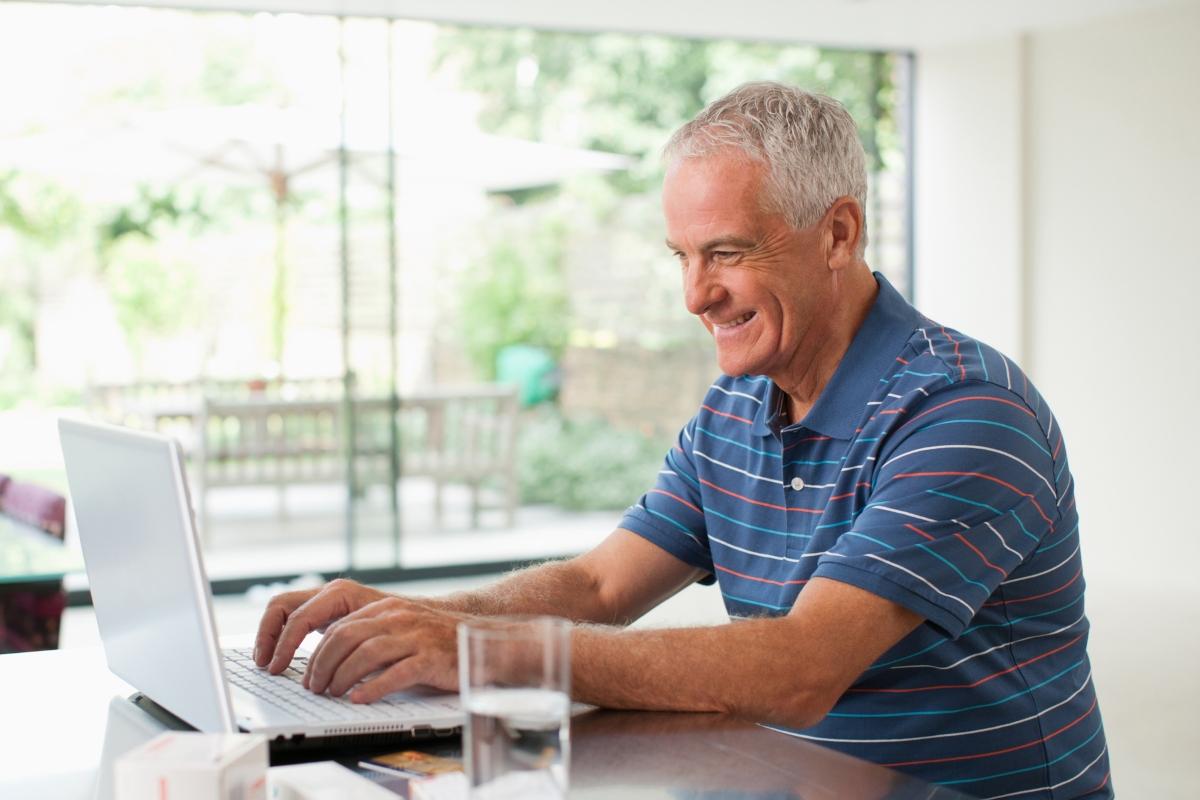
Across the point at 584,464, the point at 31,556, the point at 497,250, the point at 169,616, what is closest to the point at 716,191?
the point at 169,616

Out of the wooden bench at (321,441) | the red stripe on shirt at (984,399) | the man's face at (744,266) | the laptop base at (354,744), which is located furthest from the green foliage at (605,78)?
the laptop base at (354,744)

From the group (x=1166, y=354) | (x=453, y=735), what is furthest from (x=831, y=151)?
(x=1166, y=354)

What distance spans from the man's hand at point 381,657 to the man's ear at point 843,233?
0.71m

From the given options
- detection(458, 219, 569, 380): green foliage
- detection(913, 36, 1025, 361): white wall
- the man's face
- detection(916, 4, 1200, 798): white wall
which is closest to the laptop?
the man's face

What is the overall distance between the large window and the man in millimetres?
4244

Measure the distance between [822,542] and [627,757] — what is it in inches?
18.7

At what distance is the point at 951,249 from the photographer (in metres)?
6.74

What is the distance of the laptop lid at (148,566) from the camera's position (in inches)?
38.9

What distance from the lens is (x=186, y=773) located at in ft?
2.80

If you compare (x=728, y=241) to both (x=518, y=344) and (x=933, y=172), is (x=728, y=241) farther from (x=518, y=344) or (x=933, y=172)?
(x=518, y=344)

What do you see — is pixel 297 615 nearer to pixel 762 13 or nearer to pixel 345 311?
pixel 345 311

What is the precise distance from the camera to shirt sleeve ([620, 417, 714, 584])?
1.81m

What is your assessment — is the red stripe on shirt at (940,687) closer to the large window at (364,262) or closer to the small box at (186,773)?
the small box at (186,773)

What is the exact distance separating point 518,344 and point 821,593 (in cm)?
655
